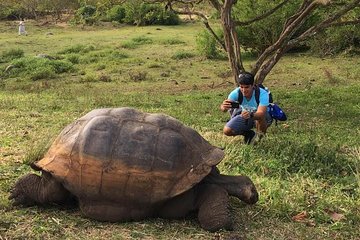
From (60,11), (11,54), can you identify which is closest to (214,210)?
(11,54)

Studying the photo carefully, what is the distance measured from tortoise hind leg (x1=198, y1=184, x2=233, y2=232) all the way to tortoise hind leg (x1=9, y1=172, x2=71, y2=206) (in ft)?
3.49

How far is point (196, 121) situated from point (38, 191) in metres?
4.49

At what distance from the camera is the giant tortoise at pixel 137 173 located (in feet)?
13.1

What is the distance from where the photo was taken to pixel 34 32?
91.6 feet

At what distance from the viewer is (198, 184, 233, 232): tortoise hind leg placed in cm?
395

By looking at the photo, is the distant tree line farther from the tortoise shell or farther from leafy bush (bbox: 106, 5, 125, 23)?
the tortoise shell

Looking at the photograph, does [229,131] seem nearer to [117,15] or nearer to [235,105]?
[235,105]

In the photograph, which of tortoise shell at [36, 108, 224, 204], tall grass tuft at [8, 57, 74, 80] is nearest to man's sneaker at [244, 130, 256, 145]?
tortoise shell at [36, 108, 224, 204]

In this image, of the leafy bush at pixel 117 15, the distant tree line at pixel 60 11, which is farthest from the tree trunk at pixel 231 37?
the leafy bush at pixel 117 15

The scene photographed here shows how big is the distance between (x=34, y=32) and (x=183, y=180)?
2551cm

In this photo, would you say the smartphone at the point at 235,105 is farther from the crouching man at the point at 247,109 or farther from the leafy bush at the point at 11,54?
the leafy bush at the point at 11,54

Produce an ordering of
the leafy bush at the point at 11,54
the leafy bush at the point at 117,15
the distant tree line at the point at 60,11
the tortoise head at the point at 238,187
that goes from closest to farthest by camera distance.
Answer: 1. the tortoise head at the point at 238,187
2. the leafy bush at the point at 11,54
3. the distant tree line at the point at 60,11
4. the leafy bush at the point at 117,15

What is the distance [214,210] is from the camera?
13.0 feet

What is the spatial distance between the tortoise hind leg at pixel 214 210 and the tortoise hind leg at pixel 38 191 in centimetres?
106
